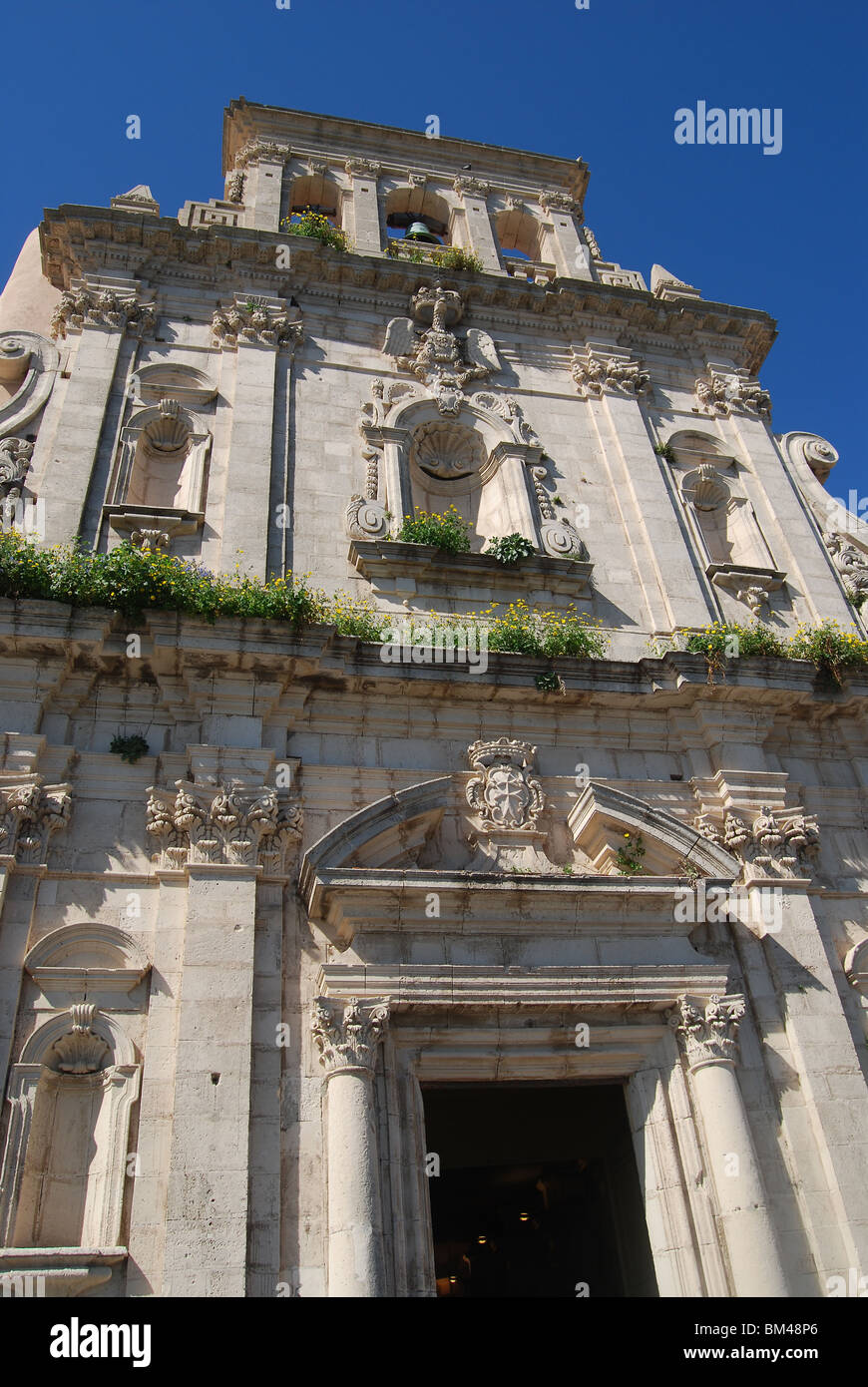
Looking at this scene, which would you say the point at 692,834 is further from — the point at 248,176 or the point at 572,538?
the point at 248,176

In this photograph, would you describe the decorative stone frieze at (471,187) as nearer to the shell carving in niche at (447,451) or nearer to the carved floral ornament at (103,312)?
the shell carving in niche at (447,451)

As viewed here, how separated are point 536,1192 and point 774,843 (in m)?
6.51

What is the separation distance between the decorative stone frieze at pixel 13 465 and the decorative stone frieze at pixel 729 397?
1044cm

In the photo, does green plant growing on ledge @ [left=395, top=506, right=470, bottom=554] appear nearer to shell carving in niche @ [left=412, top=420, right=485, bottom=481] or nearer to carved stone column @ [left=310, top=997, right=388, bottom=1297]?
shell carving in niche @ [left=412, top=420, right=485, bottom=481]

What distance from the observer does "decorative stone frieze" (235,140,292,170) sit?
18594mm

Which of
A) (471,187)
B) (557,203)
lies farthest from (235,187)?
(557,203)

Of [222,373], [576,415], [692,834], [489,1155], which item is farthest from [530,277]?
[489,1155]

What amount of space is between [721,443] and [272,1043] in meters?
11.7

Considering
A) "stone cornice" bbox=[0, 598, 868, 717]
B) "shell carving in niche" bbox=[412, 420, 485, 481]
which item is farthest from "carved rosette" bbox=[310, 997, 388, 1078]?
"shell carving in niche" bbox=[412, 420, 485, 481]

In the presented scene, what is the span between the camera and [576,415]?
15.7 metres

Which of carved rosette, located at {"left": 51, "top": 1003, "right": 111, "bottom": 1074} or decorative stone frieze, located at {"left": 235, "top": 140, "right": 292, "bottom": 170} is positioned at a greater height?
decorative stone frieze, located at {"left": 235, "top": 140, "right": 292, "bottom": 170}

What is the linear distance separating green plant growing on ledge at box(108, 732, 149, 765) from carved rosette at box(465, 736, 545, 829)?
134 inches

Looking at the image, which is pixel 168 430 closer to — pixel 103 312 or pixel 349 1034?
pixel 103 312

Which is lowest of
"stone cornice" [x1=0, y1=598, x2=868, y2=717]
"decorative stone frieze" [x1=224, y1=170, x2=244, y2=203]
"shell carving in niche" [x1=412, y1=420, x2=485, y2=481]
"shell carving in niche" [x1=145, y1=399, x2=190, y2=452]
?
"stone cornice" [x1=0, y1=598, x2=868, y2=717]
